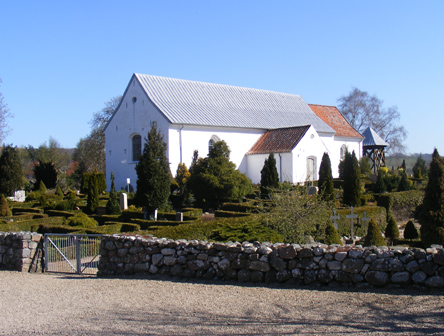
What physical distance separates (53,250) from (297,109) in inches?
1164

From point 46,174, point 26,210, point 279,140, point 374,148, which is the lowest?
point 26,210

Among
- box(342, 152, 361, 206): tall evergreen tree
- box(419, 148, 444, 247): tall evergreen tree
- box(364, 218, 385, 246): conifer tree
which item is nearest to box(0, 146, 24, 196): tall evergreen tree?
box(342, 152, 361, 206): tall evergreen tree

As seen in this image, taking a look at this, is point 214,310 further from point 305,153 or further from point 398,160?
point 398,160

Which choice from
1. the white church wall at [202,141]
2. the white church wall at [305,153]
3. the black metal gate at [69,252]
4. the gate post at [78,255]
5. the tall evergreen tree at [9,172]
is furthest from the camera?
the white church wall at [305,153]

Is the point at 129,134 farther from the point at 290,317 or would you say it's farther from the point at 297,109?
the point at 290,317

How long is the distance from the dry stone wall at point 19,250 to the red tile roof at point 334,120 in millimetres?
30697

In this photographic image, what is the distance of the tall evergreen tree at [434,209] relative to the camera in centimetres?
1098

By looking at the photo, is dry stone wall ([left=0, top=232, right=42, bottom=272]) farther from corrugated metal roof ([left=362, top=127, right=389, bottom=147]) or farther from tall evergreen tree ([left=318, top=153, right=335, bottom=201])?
corrugated metal roof ([left=362, top=127, right=389, bottom=147])

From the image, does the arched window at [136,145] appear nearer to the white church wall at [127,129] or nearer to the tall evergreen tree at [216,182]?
the white church wall at [127,129]

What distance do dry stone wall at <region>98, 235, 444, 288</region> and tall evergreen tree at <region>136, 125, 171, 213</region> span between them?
8936mm

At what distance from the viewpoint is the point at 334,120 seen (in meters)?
39.0

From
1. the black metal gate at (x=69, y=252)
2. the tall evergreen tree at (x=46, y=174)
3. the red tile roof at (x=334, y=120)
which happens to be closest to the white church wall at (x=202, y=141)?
the red tile roof at (x=334, y=120)

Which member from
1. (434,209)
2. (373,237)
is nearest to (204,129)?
(373,237)

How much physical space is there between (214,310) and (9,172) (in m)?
22.5
